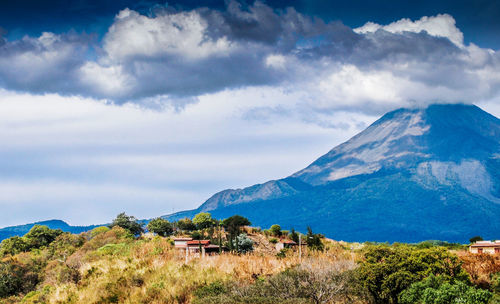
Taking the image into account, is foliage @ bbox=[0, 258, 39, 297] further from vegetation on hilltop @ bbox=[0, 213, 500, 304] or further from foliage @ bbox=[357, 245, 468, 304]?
foliage @ bbox=[357, 245, 468, 304]

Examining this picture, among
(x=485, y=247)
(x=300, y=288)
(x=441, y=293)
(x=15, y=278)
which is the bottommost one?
(x=485, y=247)

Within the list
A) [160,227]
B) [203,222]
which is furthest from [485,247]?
[160,227]

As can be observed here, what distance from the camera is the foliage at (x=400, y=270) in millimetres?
30328

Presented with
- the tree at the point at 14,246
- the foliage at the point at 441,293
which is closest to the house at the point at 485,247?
the foliage at the point at 441,293

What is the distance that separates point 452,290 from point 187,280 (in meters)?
12.2

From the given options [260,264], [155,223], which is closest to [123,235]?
[155,223]

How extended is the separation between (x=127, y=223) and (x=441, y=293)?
64172 mm

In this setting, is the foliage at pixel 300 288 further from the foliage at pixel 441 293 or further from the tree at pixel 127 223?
the tree at pixel 127 223

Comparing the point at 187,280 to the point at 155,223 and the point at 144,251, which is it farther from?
the point at 155,223

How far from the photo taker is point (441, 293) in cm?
2475

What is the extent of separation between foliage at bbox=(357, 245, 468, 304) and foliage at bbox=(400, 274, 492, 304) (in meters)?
1.38

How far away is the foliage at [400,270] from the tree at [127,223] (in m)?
54.3

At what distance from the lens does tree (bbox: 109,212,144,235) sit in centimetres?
8169

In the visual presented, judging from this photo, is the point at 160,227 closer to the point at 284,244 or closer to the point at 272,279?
the point at 284,244
